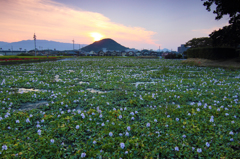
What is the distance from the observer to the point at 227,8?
57.4 feet

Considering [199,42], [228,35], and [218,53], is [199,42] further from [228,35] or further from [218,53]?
[228,35]

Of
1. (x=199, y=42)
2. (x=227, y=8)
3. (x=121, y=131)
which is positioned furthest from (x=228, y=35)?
(x=199, y=42)

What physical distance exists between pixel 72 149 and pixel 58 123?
1.17 metres

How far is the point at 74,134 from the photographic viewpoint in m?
3.52

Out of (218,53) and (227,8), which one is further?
(218,53)

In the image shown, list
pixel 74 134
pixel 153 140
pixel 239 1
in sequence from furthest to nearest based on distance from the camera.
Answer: pixel 239 1
pixel 74 134
pixel 153 140

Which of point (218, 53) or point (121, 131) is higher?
point (218, 53)

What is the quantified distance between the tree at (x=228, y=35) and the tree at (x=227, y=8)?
100 cm

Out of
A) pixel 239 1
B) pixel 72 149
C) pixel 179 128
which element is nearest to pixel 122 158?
pixel 72 149

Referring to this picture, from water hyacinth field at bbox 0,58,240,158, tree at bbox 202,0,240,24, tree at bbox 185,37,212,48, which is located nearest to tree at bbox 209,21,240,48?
tree at bbox 202,0,240,24

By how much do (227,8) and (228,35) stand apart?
3077mm

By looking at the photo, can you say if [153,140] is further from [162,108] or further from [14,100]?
[14,100]

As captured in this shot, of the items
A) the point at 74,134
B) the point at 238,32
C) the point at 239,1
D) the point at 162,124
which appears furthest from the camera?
the point at 238,32

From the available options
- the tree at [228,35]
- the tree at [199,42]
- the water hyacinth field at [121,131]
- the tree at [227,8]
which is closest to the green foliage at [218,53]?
the tree at [228,35]
